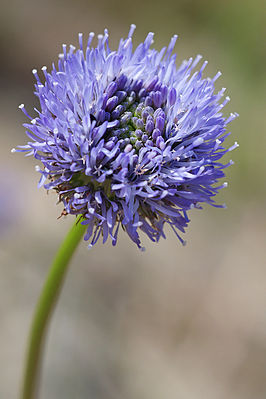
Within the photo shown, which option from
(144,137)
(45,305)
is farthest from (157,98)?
(45,305)

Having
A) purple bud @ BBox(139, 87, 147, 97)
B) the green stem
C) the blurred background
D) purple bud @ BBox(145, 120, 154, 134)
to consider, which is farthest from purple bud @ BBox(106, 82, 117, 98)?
the blurred background

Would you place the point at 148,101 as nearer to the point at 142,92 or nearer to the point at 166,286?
the point at 142,92

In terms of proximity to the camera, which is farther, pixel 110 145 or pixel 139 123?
pixel 139 123

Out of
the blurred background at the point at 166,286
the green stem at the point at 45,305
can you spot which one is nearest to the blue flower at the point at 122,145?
the green stem at the point at 45,305

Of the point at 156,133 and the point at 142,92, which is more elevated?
the point at 142,92

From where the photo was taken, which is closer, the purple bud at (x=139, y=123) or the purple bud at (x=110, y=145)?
the purple bud at (x=110, y=145)

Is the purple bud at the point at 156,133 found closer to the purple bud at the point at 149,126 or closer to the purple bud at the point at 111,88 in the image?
the purple bud at the point at 149,126

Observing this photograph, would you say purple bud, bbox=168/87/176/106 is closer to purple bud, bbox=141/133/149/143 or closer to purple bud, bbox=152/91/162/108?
purple bud, bbox=152/91/162/108
